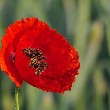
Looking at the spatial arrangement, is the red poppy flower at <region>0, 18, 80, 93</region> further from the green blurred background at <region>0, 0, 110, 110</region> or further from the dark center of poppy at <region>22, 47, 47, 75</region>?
the green blurred background at <region>0, 0, 110, 110</region>

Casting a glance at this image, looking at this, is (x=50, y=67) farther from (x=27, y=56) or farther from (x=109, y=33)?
(x=109, y=33)

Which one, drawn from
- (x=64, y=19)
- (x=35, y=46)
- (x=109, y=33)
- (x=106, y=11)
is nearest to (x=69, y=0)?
(x=64, y=19)

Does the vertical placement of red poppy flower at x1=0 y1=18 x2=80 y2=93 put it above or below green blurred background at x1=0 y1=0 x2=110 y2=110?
below

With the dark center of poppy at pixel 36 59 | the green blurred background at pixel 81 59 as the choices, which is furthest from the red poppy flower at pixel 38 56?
the green blurred background at pixel 81 59

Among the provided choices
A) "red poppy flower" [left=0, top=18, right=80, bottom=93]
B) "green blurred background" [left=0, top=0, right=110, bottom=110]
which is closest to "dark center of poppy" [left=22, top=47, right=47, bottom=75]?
"red poppy flower" [left=0, top=18, right=80, bottom=93]

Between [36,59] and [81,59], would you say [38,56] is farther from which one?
[81,59]

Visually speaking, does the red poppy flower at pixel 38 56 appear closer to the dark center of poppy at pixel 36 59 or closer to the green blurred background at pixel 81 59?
Result: the dark center of poppy at pixel 36 59

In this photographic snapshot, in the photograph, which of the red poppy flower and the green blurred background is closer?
the red poppy flower

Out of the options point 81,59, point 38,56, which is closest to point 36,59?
point 38,56
